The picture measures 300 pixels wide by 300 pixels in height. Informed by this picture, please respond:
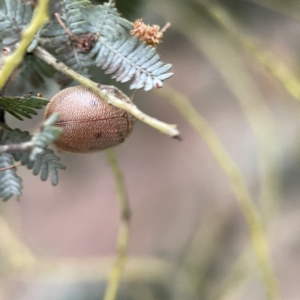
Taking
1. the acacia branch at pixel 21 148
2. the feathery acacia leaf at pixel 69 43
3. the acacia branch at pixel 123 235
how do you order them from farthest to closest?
1. the acacia branch at pixel 123 235
2. the feathery acacia leaf at pixel 69 43
3. the acacia branch at pixel 21 148

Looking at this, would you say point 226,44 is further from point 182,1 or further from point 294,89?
point 294,89

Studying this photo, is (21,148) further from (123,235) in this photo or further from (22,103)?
(123,235)

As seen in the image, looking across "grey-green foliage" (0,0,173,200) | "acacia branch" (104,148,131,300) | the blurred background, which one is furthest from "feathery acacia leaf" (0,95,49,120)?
the blurred background

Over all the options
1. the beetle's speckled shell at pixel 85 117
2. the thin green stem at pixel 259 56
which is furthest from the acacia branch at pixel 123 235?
the thin green stem at pixel 259 56

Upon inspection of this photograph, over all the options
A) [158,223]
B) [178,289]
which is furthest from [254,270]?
[158,223]

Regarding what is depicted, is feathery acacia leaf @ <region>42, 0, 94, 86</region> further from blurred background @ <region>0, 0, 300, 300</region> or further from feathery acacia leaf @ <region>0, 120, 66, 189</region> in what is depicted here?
blurred background @ <region>0, 0, 300, 300</region>

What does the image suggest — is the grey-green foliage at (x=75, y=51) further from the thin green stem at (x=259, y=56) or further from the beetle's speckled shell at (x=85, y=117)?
the thin green stem at (x=259, y=56)

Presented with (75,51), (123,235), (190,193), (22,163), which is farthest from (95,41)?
(190,193)
